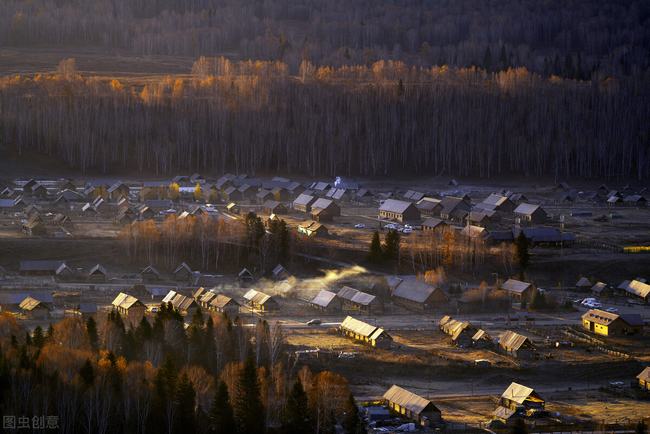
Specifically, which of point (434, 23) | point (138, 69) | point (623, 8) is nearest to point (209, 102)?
point (138, 69)

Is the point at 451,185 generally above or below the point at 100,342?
below

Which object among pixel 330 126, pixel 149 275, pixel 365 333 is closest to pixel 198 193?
pixel 330 126

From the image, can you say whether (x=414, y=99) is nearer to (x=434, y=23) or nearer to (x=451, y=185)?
(x=451, y=185)

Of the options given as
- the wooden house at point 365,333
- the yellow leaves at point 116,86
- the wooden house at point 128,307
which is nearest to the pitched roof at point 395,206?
the wooden house at point 365,333

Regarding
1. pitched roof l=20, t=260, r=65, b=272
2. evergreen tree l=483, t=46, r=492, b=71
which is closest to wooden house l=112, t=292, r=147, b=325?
pitched roof l=20, t=260, r=65, b=272

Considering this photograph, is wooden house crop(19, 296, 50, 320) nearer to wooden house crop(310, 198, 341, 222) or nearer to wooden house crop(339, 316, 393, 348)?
wooden house crop(339, 316, 393, 348)

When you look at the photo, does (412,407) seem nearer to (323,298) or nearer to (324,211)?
(323,298)
